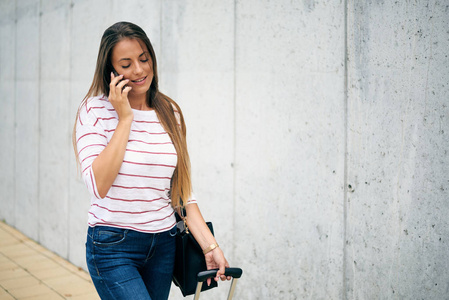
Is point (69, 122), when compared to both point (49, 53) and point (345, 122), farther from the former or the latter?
point (345, 122)

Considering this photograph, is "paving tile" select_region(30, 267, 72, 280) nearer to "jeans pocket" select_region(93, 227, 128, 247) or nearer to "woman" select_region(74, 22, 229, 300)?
"woman" select_region(74, 22, 229, 300)

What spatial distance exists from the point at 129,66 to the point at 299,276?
181 cm

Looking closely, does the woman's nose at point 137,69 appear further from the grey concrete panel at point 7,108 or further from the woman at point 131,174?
the grey concrete panel at point 7,108

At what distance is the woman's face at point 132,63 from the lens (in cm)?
236

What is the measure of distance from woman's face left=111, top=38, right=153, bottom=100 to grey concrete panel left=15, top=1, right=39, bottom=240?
408cm

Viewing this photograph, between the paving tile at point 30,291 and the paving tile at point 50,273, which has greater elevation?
the paving tile at point 50,273

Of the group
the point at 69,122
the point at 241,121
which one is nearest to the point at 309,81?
the point at 241,121

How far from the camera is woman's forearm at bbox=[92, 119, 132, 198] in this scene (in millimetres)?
2121

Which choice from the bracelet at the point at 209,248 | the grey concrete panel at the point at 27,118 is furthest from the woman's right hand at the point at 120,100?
the grey concrete panel at the point at 27,118

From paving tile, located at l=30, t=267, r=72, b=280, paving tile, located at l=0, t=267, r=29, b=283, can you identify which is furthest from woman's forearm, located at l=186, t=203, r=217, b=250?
paving tile, located at l=0, t=267, r=29, b=283

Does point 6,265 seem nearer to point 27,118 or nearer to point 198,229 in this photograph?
point 27,118

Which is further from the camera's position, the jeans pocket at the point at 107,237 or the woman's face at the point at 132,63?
the woman's face at the point at 132,63

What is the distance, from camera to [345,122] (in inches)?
126

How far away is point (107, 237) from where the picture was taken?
7.31ft
